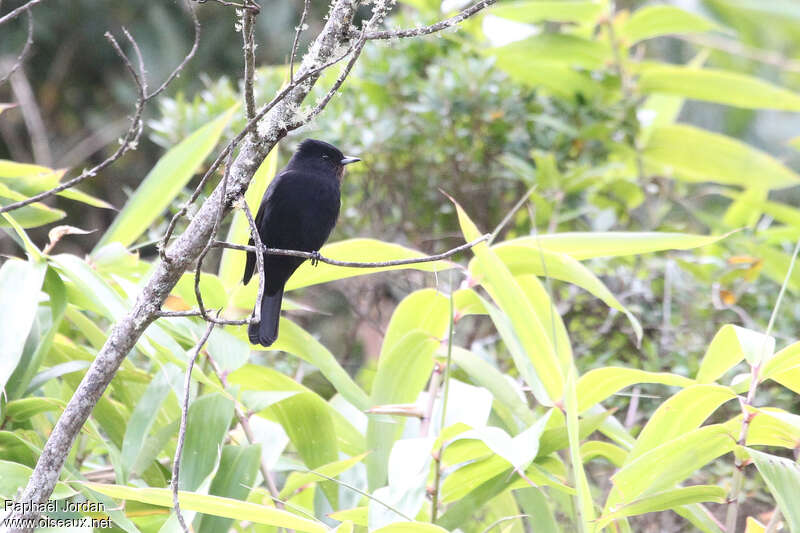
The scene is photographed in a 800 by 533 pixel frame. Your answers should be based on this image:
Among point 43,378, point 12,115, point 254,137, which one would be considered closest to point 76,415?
point 254,137

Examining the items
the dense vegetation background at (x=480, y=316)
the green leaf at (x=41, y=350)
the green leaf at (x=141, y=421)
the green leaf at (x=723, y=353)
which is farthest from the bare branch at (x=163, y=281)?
the green leaf at (x=723, y=353)

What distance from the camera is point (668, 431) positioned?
1.90 m

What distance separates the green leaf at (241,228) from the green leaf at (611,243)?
586mm

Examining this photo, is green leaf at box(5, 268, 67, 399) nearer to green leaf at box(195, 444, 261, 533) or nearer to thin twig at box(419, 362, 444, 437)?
green leaf at box(195, 444, 261, 533)

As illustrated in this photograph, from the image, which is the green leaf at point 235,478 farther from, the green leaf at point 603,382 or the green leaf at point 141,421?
the green leaf at point 603,382

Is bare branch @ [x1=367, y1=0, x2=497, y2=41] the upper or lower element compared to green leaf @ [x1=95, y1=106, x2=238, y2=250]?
upper

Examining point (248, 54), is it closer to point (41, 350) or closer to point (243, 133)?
point (243, 133)

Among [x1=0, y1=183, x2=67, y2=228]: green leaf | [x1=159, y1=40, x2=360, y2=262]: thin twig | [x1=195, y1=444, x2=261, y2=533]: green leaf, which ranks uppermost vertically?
[x1=159, y1=40, x2=360, y2=262]: thin twig

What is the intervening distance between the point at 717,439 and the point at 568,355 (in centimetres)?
45

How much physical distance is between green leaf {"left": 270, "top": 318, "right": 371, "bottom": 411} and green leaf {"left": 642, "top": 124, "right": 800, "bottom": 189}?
2.00m

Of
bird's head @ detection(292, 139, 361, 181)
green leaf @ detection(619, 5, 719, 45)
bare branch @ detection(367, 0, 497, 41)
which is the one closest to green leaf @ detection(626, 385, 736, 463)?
bare branch @ detection(367, 0, 497, 41)

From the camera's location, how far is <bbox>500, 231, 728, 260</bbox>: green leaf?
2008 mm

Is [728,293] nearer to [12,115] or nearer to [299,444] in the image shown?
[299,444]

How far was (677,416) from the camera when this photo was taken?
6.22ft
